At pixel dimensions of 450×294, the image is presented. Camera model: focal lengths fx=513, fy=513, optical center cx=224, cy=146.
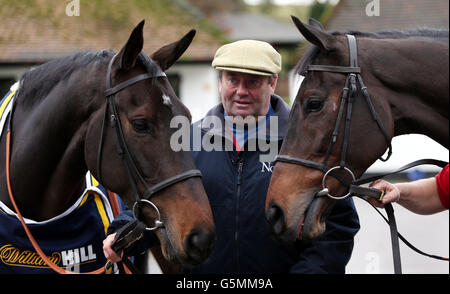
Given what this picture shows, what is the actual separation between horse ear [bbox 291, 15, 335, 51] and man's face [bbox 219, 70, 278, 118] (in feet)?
1.63

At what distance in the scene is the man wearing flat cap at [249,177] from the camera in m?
2.88

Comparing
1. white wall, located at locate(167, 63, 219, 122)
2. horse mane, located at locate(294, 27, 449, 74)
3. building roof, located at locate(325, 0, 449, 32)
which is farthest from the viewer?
white wall, located at locate(167, 63, 219, 122)

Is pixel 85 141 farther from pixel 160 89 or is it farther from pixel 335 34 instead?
pixel 335 34

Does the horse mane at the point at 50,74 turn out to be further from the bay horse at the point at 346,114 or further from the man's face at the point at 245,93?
the bay horse at the point at 346,114

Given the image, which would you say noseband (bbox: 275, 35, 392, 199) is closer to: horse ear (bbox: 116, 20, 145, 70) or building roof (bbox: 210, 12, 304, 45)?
horse ear (bbox: 116, 20, 145, 70)

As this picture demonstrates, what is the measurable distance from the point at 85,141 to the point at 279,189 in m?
1.08

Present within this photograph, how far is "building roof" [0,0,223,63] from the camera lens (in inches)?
683

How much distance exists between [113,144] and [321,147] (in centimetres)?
108

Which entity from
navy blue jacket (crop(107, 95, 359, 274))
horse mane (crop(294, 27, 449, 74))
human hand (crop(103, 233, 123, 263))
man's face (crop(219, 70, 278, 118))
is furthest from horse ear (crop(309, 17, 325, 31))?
human hand (crop(103, 233, 123, 263))

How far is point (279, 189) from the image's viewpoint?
2.61m

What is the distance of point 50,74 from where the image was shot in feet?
9.77

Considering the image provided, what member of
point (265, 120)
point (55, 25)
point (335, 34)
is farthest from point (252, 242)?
point (55, 25)

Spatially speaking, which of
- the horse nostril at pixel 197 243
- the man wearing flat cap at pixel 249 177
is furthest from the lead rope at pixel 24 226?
the horse nostril at pixel 197 243

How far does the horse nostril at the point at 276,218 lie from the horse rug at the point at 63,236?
1.16m
